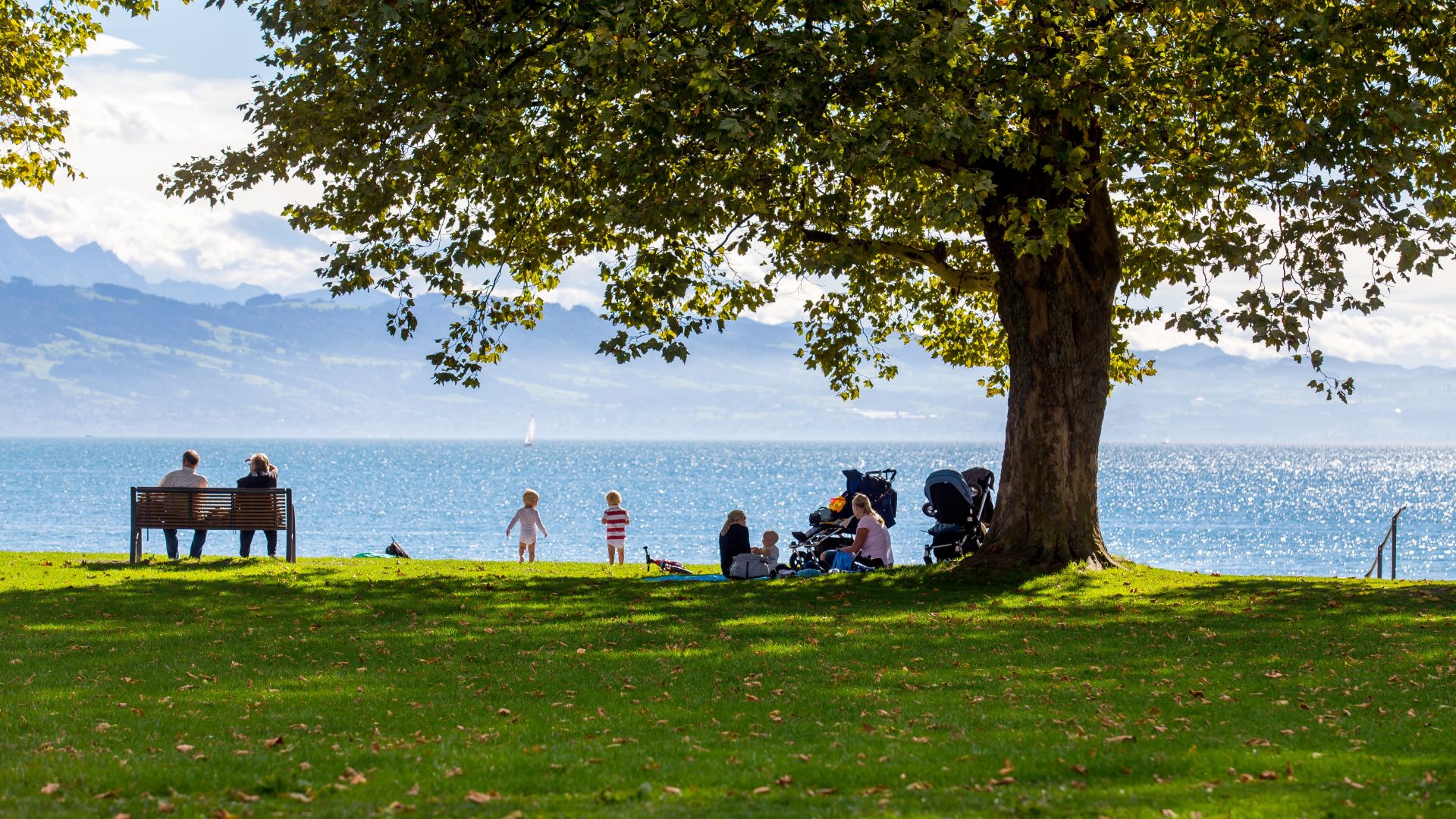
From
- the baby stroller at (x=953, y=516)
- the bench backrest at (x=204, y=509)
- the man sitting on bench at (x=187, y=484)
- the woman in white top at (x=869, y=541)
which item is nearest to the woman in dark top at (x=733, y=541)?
the woman in white top at (x=869, y=541)

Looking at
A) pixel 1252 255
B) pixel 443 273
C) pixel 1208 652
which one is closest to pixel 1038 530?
pixel 1252 255

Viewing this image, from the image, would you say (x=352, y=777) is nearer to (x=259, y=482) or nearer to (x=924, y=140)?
(x=924, y=140)

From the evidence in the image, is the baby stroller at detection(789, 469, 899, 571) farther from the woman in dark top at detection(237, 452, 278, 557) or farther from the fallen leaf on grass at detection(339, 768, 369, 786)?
the fallen leaf on grass at detection(339, 768, 369, 786)

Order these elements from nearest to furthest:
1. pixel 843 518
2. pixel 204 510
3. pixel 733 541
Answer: pixel 204 510
pixel 733 541
pixel 843 518

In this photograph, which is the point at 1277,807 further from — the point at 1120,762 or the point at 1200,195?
the point at 1200,195

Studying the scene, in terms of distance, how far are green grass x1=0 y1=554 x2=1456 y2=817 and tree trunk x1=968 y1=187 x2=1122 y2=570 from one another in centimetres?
106

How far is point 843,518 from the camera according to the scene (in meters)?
22.5

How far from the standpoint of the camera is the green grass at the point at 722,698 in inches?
280

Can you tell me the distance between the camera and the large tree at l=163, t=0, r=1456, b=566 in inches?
585

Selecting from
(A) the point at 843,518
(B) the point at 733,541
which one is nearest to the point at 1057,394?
(A) the point at 843,518

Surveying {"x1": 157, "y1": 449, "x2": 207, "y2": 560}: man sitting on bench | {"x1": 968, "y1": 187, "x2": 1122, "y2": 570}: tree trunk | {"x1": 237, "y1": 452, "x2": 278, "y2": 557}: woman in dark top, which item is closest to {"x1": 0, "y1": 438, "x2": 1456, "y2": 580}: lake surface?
{"x1": 157, "y1": 449, "x2": 207, "y2": 560}: man sitting on bench

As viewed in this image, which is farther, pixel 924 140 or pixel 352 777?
pixel 924 140

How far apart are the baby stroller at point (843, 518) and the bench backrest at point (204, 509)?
8.07 meters

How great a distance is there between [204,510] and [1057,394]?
12240 mm
